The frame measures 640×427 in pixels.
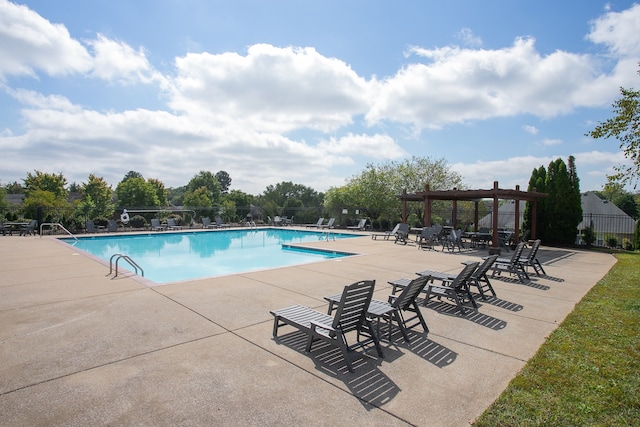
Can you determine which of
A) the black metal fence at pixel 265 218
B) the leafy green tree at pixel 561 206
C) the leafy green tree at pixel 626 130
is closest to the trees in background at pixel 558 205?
the leafy green tree at pixel 561 206

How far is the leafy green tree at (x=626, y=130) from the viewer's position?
6910mm

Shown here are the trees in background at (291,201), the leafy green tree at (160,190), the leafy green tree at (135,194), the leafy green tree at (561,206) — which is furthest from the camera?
the leafy green tree at (160,190)

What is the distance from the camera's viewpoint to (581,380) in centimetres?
316

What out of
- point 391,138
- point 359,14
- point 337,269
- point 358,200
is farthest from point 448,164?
point 337,269

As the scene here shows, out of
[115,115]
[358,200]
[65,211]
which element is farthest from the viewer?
[358,200]

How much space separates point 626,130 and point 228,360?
860 cm

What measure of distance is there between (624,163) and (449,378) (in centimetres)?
705

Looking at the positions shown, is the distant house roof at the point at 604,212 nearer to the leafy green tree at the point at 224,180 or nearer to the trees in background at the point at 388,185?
the trees in background at the point at 388,185

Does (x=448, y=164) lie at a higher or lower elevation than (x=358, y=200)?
higher

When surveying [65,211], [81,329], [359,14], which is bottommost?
[81,329]

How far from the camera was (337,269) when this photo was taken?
8.90m

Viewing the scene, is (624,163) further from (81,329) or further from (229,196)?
(229,196)

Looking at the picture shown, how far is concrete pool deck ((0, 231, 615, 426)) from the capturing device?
267 cm

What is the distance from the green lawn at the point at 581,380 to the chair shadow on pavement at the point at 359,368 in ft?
2.55
